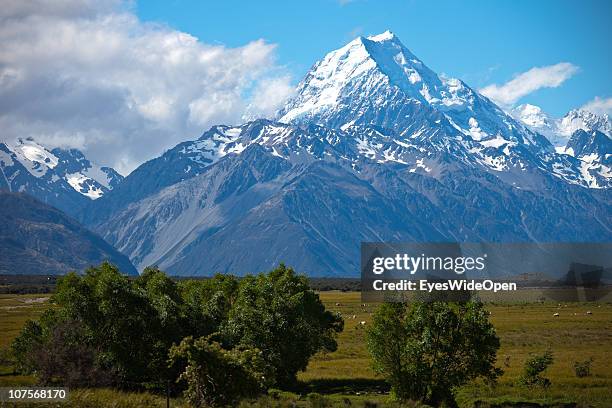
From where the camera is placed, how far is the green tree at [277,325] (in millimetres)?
89188

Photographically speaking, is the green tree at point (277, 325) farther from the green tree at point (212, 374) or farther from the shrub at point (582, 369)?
the shrub at point (582, 369)

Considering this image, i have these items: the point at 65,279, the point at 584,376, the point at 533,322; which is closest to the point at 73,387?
the point at 65,279

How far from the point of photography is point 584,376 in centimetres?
9188

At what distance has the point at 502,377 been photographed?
9275cm

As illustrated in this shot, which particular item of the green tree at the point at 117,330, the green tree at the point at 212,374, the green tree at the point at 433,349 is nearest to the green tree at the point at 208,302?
the green tree at the point at 117,330

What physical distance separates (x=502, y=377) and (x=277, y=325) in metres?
28.2

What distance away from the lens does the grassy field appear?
74806 mm

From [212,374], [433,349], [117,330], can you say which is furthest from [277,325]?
[212,374]

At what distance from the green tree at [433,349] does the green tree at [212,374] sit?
19.6 metres

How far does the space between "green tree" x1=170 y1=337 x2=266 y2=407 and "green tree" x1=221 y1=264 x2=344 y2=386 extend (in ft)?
77.2

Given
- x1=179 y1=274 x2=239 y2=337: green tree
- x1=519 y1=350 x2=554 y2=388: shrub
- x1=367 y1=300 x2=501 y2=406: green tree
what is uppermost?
x1=179 y1=274 x2=239 y2=337: green tree

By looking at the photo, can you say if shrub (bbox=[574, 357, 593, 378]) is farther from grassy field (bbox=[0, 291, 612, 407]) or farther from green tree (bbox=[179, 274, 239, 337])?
green tree (bbox=[179, 274, 239, 337])

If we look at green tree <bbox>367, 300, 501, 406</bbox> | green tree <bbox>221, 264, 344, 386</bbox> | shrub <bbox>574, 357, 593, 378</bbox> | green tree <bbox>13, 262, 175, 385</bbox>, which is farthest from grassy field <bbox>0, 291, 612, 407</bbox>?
green tree <bbox>13, 262, 175, 385</bbox>

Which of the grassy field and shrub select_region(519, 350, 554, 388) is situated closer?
the grassy field
